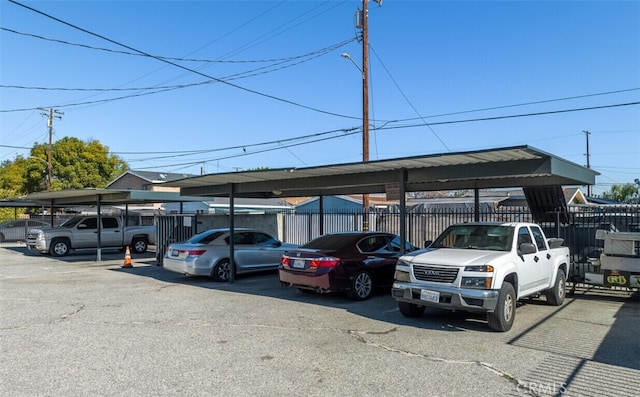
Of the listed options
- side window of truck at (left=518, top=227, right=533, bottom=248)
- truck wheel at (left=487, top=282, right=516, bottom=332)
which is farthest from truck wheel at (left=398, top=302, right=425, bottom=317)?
side window of truck at (left=518, top=227, right=533, bottom=248)

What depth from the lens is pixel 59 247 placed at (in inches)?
805

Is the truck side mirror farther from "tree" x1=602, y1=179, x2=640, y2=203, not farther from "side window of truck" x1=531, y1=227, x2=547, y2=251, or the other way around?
"tree" x1=602, y1=179, x2=640, y2=203

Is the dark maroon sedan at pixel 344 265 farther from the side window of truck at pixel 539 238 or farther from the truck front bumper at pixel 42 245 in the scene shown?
the truck front bumper at pixel 42 245

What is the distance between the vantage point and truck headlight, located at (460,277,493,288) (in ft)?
22.6

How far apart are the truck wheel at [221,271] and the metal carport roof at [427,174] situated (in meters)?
2.05

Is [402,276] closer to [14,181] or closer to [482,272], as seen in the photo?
[482,272]

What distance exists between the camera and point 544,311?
343 inches

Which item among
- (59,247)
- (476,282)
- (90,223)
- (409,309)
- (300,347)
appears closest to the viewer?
(300,347)

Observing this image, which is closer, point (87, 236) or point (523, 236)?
point (523, 236)

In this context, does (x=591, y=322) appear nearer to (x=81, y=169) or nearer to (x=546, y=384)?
(x=546, y=384)

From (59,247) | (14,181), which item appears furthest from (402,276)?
(14,181)

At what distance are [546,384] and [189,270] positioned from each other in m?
9.37

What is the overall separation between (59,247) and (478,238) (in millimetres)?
18560

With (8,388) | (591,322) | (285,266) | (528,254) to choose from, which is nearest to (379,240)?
(285,266)
